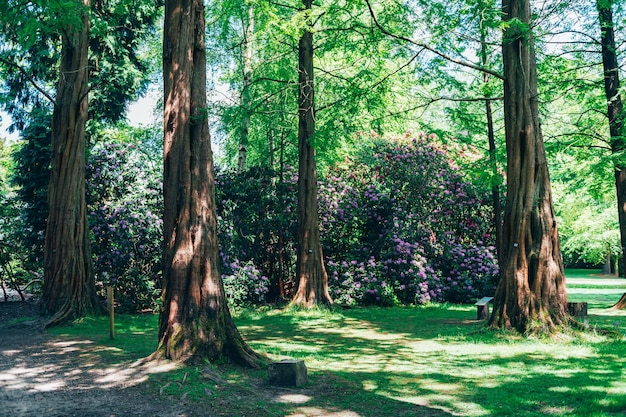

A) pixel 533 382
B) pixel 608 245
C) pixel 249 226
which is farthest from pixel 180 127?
pixel 608 245

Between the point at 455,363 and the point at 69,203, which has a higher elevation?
the point at 69,203

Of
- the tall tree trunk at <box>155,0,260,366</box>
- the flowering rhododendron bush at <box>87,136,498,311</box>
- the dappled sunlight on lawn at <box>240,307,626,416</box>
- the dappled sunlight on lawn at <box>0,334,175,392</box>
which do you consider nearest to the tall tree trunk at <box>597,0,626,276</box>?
the flowering rhododendron bush at <box>87,136,498,311</box>

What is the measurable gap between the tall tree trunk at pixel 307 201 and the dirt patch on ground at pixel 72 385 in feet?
19.3

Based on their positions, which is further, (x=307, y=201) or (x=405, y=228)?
Result: (x=405, y=228)

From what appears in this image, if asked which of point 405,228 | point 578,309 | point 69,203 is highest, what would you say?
point 69,203

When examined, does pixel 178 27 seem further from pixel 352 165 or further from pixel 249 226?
pixel 352 165

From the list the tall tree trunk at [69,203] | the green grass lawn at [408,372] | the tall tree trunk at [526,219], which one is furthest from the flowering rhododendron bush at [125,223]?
the tall tree trunk at [526,219]

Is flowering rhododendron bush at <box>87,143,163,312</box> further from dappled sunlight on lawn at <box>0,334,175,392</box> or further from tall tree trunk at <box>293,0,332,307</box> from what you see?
dappled sunlight on lawn at <box>0,334,175,392</box>

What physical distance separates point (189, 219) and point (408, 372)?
3.25m

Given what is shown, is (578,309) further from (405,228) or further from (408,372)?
(405,228)

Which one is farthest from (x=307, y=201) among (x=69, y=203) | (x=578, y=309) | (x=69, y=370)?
(x=69, y=370)

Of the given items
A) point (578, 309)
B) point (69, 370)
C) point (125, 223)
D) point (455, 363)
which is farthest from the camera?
point (125, 223)

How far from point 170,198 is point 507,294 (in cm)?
589

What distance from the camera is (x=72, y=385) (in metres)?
6.39
